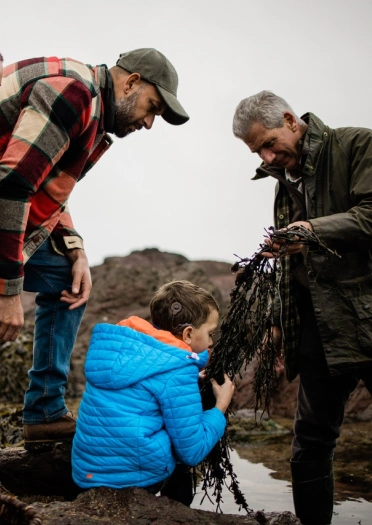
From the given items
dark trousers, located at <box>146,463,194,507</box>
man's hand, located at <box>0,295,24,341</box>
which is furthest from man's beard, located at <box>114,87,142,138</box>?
dark trousers, located at <box>146,463,194,507</box>

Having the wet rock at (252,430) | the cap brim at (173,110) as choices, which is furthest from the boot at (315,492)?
the wet rock at (252,430)

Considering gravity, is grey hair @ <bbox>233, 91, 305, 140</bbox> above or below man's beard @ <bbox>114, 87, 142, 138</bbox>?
above

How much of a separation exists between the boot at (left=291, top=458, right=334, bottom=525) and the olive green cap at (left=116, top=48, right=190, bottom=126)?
222cm

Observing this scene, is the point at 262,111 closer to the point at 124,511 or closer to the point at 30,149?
the point at 30,149

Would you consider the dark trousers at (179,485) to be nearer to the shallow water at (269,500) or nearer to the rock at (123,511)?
the rock at (123,511)

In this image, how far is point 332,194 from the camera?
12.4ft

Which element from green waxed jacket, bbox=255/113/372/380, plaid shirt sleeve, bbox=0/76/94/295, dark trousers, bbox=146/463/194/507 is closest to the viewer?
plaid shirt sleeve, bbox=0/76/94/295

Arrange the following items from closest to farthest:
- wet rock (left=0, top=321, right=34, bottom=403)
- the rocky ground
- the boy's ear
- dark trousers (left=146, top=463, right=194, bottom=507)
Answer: the rocky ground
the boy's ear
dark trousers (left=146, top=463, right=194, bottom=507)
wet rock (left=0, top=321, right=34, bottom=403)

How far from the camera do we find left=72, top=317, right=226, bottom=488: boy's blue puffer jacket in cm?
296

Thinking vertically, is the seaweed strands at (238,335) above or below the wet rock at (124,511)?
above

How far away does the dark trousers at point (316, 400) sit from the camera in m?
3.83

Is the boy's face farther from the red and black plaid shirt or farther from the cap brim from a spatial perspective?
the cap brim

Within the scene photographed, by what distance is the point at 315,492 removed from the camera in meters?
3.82

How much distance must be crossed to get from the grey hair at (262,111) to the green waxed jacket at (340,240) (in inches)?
7.2
